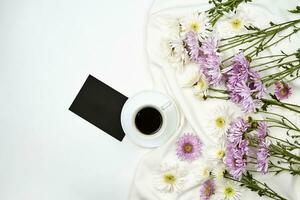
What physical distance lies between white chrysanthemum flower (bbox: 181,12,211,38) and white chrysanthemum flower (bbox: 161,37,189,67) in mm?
28

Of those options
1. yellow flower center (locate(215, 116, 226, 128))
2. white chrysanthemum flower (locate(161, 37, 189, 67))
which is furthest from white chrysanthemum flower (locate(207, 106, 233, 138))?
white chrysanthemum flower (locate(161, 37, 189, 67))

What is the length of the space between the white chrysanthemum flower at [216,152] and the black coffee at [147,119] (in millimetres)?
105

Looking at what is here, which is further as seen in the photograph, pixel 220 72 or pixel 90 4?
pixel 90 4

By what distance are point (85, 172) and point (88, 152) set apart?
0.04 m

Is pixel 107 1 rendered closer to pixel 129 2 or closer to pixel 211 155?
pixel 129 2

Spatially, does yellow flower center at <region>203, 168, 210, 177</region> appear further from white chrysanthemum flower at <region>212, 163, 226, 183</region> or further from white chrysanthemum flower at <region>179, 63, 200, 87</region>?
white chrysanthemum flower at <region>179, 63, 200, 87</region>

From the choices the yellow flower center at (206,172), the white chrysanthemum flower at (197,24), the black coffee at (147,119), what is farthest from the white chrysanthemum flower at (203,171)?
the white chrysanthemum flower at (197,24)

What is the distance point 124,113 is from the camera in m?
0.74

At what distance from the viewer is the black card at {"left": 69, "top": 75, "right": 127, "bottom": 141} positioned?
81 cm

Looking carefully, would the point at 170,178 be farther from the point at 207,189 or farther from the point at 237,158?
A: the point at 237,158

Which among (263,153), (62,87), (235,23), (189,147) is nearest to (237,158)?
(263,153)

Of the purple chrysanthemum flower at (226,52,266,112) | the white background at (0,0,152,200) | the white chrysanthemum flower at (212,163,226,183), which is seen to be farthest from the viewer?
the white background at (0,0,152,200)

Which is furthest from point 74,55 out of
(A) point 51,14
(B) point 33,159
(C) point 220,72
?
(C) point 220,72

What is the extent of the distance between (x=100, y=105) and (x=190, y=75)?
0.19 meters
